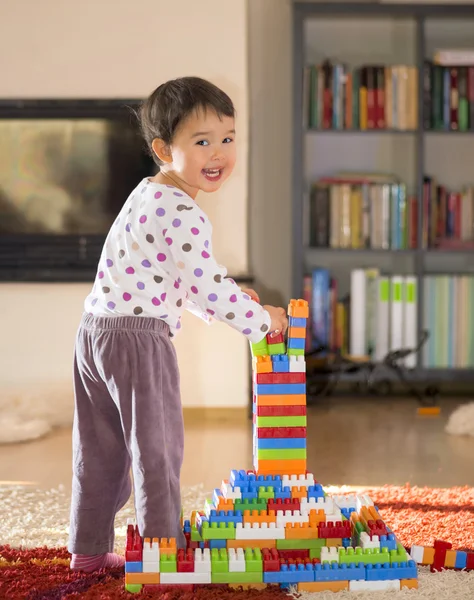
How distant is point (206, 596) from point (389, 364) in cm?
230

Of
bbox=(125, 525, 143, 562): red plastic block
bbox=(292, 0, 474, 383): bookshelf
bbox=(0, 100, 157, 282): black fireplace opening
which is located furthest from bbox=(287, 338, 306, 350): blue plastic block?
bbox=(292, 0, 474, 383): bookshelf

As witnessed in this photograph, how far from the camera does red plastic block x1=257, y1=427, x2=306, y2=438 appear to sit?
1.75m

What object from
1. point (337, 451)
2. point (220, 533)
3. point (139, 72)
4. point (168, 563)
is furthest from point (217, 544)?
point (139, 72)

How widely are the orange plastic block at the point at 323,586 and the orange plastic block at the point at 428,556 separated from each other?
194 millimetres

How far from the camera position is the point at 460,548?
189 cm

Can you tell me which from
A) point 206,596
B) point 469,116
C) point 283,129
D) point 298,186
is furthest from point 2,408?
point 469,116

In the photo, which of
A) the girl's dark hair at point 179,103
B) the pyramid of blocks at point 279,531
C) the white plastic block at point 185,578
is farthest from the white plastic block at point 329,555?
the girl's dark hair at point 179,103

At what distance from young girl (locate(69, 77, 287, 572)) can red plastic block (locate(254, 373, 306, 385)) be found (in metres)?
0.09

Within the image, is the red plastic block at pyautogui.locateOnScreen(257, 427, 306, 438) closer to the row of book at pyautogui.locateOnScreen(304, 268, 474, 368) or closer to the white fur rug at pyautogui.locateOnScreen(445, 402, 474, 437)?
the white fur rug at pyautogui.locateOnScreen(445, 402, 474, 437)

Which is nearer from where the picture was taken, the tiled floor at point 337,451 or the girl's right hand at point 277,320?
the girl's right hand at point 277,320

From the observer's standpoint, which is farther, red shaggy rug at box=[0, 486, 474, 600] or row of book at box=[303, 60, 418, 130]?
row of book at box=[303, 60, 418, 130]

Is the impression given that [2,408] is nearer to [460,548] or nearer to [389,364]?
[389,364]

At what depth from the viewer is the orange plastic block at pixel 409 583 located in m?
1.63

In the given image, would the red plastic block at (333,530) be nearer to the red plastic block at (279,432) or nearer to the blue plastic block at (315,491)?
the blue plastic block at (315,491)
